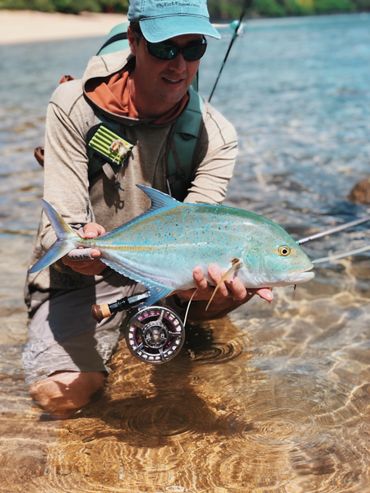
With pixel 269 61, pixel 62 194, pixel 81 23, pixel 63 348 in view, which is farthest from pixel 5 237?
pixel 81 23

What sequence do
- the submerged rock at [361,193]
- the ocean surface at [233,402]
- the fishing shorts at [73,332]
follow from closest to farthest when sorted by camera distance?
1. the ocean surface at [233,402]
2. the fishing shorts at [73,332]
3. the submerged rock at [361,193]

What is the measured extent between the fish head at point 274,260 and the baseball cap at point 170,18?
3.77 ft

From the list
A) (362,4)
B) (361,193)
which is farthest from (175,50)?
(362,4)

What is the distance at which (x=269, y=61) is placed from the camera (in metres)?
30.1

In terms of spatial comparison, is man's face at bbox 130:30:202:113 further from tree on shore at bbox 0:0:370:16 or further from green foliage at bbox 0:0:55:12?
green foliage at bbox 0:0:55:12

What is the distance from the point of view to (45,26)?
66.9 m

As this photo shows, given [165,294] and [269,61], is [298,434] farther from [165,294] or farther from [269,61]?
[269,61]

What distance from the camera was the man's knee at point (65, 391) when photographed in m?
3.79

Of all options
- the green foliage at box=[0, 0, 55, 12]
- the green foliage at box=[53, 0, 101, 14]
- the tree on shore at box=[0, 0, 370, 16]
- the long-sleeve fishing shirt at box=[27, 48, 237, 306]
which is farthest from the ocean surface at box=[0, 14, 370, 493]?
the green foliage at box=[53, 0, 101, 14]

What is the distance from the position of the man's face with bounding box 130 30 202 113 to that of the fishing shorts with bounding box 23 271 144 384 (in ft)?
4.05

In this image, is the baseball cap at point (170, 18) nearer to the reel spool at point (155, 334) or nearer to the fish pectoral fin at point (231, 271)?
the fish pectoral fin at point (231, 271)

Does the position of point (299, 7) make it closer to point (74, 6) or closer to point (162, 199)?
point (74, 6)

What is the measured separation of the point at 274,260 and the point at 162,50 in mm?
1297

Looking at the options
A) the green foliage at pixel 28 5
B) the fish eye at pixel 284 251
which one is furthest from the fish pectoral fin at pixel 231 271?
the green foliage at pixel 28 5
